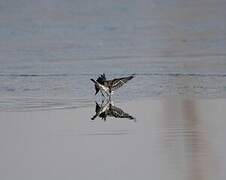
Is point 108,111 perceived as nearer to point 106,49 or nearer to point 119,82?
point 119,82

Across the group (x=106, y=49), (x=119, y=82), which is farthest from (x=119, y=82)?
(x=106, y=49)

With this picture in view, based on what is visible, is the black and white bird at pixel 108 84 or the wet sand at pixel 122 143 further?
the black and white bird at pixel 108 84

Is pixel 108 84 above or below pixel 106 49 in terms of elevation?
below

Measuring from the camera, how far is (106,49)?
1.35 metres

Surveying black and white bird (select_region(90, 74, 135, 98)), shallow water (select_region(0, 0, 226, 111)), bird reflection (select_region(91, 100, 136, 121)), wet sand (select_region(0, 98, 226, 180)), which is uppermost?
shallow water (select_region(0, 0, 226, 111))

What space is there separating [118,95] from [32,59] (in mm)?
256

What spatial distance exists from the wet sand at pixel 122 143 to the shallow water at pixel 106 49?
0.13ft

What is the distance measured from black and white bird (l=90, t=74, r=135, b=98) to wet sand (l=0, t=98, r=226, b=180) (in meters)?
0.05

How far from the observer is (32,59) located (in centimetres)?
134

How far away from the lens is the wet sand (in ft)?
3.69

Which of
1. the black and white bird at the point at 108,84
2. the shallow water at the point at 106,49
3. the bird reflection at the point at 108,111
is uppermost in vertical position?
the shallow water at the point at 106,49

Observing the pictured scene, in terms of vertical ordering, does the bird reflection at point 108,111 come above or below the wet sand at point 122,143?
above

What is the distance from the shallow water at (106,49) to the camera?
4.18ft

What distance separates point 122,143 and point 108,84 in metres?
0.17
